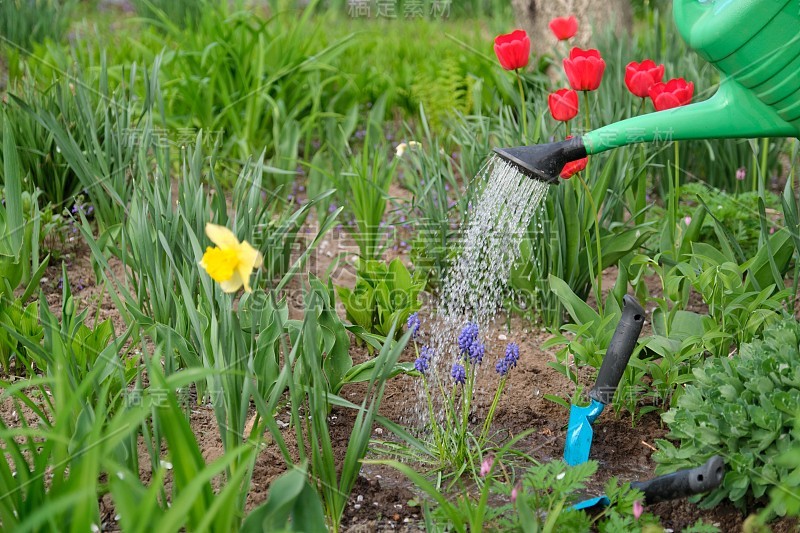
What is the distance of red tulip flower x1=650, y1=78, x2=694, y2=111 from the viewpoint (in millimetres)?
2178

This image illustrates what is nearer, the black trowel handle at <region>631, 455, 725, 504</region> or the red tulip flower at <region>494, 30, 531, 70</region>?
the black trowel handle at <region>631, 455, 725, 504</region>

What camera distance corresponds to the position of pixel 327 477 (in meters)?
1.71

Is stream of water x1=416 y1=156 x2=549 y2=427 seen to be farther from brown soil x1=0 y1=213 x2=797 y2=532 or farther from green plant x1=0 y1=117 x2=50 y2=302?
green plant x1=0 y1=117 x2=50 y2=302

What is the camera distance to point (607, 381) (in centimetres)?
189

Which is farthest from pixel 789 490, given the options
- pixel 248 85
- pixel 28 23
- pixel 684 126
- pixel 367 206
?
pixel 28 23

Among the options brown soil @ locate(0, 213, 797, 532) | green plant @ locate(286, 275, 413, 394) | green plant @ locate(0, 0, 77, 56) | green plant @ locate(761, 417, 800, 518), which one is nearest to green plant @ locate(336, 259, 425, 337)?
brown soil @ locate(0, 213, 797, 532)

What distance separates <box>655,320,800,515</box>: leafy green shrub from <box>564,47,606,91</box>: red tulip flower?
0.77 meters

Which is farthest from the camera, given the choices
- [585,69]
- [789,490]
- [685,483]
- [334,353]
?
[585,69]

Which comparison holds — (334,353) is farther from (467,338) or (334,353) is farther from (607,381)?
(607,381)

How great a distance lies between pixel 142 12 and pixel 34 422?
4.07m

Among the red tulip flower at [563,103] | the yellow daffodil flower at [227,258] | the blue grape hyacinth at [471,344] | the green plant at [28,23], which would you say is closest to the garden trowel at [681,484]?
the blue grape hyacinth at [471,344]

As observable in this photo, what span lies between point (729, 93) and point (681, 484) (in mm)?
840

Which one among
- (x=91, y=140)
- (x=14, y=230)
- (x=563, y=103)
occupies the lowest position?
(x=14, y=230)

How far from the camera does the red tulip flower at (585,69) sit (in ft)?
7.07
